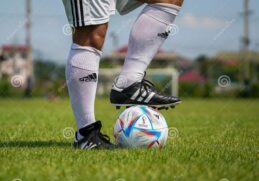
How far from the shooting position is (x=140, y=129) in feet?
12.9

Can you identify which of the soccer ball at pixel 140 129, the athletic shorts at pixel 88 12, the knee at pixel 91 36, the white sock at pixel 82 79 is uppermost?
the athletic shorts at pixel 88 12

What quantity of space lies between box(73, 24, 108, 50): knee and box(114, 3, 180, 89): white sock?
313mm

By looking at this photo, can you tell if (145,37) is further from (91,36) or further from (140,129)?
(140,129)

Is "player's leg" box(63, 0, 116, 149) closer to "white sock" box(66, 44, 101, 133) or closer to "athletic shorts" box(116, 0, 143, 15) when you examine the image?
"white sock" box(66, 44, 101, 133)

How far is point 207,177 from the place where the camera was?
2.66 m

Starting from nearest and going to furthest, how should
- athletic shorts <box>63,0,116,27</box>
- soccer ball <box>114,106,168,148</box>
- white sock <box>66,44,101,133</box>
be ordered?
athletic shorts <box>63,0,116,27</box>
white sock <box>66,44,101,133</box>
soccer ball <box>114,106,168,148</box>

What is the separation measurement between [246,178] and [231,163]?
0.49 meters

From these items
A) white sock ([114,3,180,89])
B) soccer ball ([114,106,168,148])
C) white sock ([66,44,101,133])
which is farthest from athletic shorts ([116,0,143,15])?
soccer ball ([114,106,168,148])

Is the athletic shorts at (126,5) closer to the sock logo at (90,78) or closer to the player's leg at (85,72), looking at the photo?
the player's leg at (85,72)

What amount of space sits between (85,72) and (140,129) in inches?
22.7

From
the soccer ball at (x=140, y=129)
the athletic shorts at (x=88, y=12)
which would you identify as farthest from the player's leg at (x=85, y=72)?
the soccer ball at (x=140, y=129)

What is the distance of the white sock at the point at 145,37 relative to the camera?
3978 millimetres

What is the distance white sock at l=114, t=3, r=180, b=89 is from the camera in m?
3.98

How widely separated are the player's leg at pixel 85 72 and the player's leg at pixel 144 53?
0.88 feet
